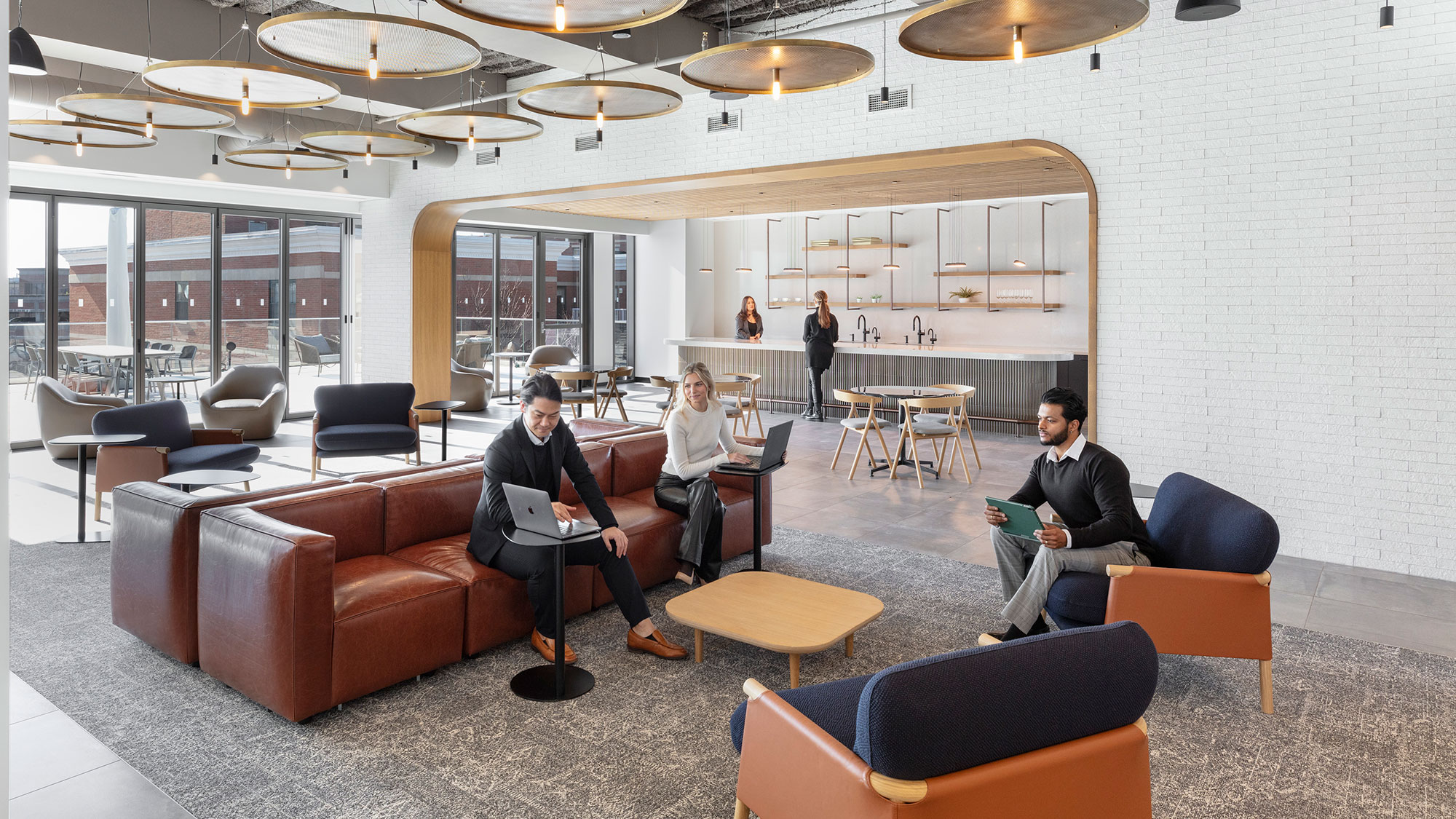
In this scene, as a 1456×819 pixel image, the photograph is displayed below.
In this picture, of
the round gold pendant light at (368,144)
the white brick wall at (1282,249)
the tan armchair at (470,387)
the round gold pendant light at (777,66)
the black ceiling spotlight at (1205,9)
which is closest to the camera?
the round gold pendant light at (777,66)

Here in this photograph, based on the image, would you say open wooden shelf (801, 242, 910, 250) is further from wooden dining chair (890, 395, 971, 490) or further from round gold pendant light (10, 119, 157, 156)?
round gold pendant light (10, 119, 157, 156)

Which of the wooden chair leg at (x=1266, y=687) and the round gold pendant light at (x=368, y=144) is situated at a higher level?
the round gold pendant light at (x=368, y=144)

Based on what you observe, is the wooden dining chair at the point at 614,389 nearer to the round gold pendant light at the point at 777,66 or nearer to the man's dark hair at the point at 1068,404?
the round gold pendant light at the point at 777,66

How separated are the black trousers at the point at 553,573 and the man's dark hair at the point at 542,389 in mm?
651

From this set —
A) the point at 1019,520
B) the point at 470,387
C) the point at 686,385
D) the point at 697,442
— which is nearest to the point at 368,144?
the point at 686,385

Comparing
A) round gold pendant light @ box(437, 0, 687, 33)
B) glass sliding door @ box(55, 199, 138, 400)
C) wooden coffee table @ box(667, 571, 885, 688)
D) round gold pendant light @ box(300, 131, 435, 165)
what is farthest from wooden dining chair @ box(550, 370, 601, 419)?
round gold pendant light @ box(437, 0, 687, 33)

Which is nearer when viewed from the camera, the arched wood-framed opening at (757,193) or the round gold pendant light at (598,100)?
the round gold pendant light at (598,100)

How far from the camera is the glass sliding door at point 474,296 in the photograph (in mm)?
14492

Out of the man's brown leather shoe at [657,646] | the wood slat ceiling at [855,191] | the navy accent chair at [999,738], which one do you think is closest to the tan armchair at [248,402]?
the wood slat ceiling at [855,191]

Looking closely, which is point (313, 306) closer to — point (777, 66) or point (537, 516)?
point (777, 66)

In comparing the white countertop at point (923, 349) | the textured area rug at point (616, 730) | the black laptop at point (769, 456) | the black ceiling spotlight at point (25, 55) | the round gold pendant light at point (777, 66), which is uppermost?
the black ceiling spotlight at point (25, 55)

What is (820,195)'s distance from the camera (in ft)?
38.5

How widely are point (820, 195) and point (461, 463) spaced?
785cm

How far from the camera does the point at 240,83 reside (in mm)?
4863
